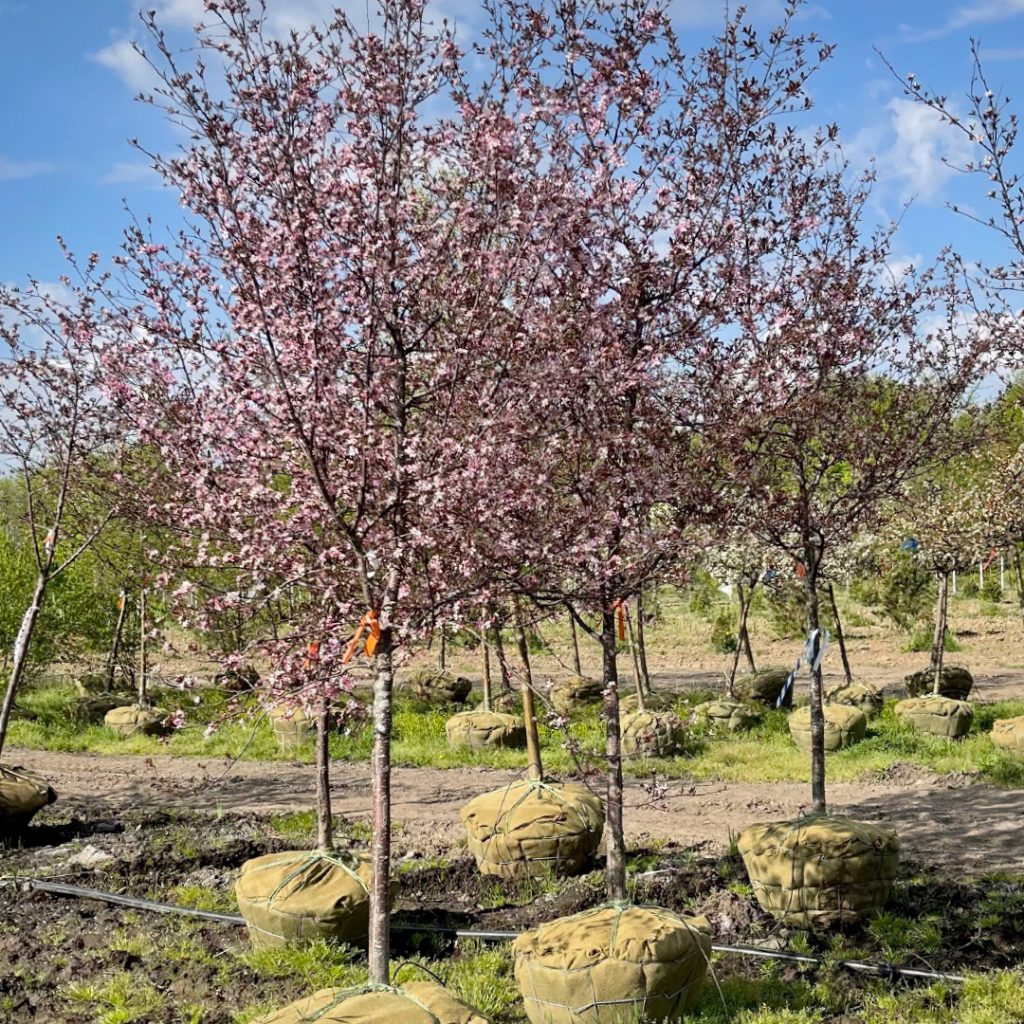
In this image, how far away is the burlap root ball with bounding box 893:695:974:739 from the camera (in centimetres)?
1357

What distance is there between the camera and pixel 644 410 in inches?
232

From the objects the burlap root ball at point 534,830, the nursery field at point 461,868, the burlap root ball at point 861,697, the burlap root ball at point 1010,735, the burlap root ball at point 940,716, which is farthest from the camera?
the burlap root ball at point 861,697

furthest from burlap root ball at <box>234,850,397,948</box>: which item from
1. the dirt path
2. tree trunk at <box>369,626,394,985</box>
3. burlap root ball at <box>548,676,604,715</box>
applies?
burlap root ball at <box>548,676,604,715</box>

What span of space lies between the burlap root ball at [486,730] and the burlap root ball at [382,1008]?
31.0 feet

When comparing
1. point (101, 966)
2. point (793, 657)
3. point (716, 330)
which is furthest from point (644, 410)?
point (793, 657)

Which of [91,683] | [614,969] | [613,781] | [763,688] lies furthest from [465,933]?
[91,683]

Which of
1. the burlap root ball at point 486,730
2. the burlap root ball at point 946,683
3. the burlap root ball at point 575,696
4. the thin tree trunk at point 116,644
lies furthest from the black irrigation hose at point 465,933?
the burlap root ball at point 946,683

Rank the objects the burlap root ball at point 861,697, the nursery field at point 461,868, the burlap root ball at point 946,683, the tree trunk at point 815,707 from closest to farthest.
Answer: the nursery field at point 461,868
the tree trunk at point 815,707
the burlap root ball at point 861,697
the burlap root ball at point 946,683

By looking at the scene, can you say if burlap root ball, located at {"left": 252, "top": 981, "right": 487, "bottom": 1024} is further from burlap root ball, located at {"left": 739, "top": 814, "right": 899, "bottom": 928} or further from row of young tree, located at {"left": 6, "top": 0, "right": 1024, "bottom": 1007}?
burlap root ball, located at {"left": 739, "top": 814, "right": 899, "bottom": 928}

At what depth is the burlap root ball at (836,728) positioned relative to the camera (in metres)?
13.4

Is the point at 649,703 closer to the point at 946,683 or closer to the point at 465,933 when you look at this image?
the point at 946,683

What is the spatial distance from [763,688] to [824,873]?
9986 mm

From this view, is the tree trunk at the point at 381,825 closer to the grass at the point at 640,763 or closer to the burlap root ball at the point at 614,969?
the burlap root ball at the point at 614,969

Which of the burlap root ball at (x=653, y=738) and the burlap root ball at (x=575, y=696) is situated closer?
the burlap root ball at (x=653, y=738)
